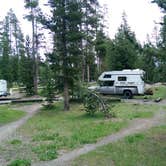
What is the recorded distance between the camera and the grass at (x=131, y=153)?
1106 centimetres

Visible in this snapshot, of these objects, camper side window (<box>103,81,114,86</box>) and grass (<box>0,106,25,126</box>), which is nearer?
grass (<box>0,106,25,126</box>)

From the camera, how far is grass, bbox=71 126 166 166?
36.3 feet

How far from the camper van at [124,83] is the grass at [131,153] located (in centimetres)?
2113

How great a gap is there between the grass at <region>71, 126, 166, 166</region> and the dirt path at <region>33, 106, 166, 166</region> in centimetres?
40

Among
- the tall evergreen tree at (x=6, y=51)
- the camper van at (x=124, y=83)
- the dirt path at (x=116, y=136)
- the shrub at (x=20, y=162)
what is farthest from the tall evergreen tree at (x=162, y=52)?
the tall evergreen tree at (x=6, y=51)

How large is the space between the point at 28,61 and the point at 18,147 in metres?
31.5

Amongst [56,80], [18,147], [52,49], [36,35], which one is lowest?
[18,147]

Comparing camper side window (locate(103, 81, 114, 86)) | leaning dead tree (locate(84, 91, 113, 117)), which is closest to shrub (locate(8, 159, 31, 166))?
leaning dead tree (locate(84, 91, 113, 117))

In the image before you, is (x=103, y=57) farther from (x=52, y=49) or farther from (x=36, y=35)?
(x=52, y=49)

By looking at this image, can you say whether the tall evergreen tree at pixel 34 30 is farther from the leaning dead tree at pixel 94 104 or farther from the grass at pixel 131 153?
the grass at pixel 131 153

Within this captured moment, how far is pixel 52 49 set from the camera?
2848 centimetres

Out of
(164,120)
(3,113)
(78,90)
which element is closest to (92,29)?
(78,90)

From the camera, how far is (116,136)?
625 inches

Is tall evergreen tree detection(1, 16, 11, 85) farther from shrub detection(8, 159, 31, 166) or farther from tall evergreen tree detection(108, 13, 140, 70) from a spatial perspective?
shrub detection(8, 159, 31, 166)
